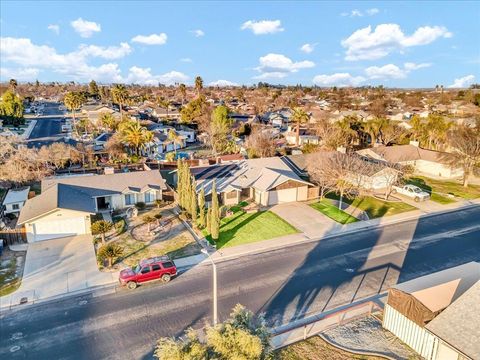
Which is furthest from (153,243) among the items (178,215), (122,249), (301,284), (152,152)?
(152,152)

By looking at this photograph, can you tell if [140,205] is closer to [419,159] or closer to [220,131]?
[220,131]

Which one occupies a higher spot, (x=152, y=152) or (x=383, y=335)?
(x=152, y=152)

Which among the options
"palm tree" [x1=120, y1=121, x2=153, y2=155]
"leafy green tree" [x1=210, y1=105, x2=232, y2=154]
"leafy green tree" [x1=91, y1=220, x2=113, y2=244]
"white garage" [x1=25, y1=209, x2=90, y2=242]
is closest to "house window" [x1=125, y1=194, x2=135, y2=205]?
"white garage" [x1=25, y1=209, x2=90, y2=242]

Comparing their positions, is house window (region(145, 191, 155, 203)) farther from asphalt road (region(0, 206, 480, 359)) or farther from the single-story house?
asphalt road (region(0, 206, 480, 359))

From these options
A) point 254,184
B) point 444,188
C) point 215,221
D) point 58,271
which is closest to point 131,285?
point 58,271

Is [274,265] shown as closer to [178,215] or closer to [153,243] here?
[153,243]

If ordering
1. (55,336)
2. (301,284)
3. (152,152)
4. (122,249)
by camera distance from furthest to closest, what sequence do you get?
1. (152,152)
2. (122,249)
3. (301,284)
4. (55,336)

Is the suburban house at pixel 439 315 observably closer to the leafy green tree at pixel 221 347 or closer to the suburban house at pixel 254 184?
the leafy green tree at pixel 221 347
